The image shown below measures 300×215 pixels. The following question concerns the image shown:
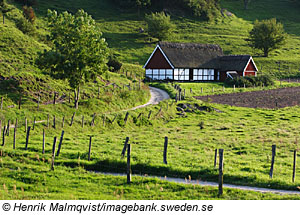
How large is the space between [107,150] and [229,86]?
48.3 meters

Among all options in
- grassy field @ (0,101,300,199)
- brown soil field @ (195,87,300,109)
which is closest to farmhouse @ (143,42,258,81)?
brown soil field @ (195,87,300,109)

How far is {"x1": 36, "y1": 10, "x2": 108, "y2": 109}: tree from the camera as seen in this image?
38.6 m

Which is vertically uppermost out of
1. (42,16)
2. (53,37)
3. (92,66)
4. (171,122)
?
(42,16)

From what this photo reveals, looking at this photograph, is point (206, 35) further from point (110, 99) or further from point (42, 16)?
point (110, 99)

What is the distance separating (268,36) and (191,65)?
29.9 meters

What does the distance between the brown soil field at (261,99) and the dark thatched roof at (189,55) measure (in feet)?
44.0

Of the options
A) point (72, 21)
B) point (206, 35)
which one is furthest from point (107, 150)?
point (206, 35)

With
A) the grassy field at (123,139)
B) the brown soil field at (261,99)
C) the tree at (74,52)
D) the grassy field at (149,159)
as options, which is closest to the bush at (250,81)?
the grassy field at (123,139)

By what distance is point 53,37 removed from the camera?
132 feet

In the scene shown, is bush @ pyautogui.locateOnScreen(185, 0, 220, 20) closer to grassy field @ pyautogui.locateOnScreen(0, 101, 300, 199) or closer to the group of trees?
the group of trees

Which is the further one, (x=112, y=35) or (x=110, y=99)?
(x=112, y=35)

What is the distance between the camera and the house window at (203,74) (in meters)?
75.4

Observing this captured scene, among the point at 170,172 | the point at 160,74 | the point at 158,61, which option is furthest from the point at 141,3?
the point at 170,172
